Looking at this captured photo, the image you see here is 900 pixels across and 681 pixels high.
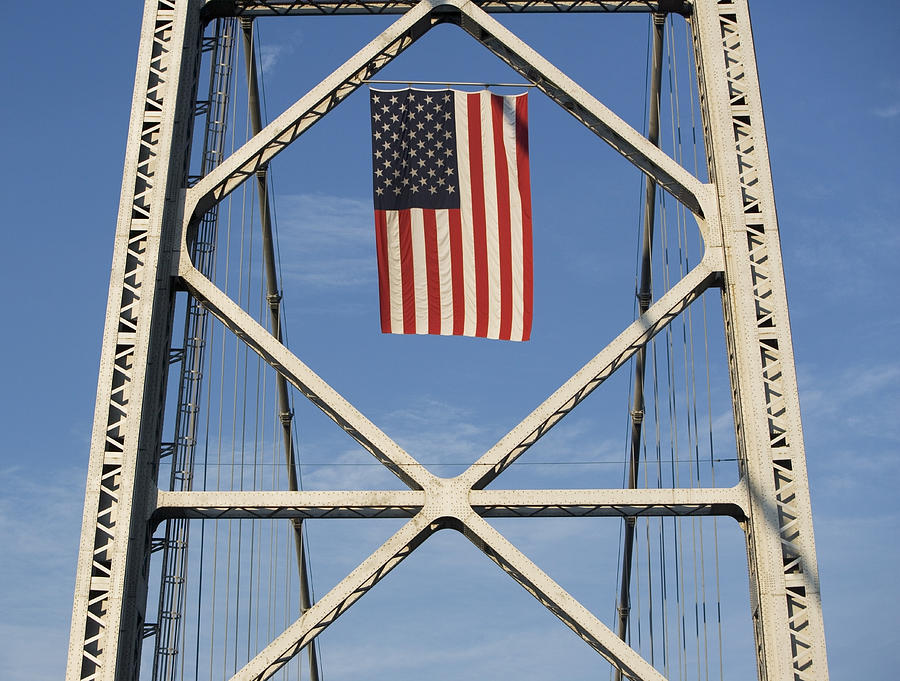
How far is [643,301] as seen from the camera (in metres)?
28.6

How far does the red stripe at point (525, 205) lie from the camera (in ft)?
65.9

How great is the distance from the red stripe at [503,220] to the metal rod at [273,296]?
4700 millimetres

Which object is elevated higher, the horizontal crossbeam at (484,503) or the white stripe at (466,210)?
the white stripe at (466,210)

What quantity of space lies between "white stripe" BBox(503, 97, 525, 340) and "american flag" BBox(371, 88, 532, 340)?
0.01m

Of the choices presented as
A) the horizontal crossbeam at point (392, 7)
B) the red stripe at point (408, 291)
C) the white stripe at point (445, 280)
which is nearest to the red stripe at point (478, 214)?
the white stripe at point (445, 280)

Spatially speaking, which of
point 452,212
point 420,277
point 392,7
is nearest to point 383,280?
point 420,277

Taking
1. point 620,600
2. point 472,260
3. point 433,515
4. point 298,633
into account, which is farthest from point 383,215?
point 620,600

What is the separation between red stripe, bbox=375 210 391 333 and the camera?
65.4 ft

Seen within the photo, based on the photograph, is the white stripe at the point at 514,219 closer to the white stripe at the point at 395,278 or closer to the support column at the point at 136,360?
the white stripe at the point at 395,278

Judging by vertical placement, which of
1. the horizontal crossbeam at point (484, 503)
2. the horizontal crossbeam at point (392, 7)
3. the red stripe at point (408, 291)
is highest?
the horizontal crossbeam at point (392, 7)

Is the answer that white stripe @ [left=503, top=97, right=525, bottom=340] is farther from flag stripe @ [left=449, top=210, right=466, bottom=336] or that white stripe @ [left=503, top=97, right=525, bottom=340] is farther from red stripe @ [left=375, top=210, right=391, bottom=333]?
red stripe @ [left=375, top=210, right=391, bottom=333]

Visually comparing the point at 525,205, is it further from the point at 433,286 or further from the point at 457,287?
the point at 433,286

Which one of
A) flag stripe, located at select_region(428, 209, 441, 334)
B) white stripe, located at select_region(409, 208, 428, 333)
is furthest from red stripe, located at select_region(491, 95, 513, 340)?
white stripe, located at select_region(409, 208, 428, 333)

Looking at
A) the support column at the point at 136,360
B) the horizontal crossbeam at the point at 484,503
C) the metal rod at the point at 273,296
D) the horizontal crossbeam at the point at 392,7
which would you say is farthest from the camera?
the metal rod at the point at 273,296
